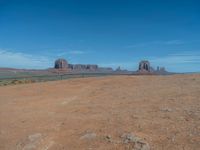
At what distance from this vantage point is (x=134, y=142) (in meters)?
8.26

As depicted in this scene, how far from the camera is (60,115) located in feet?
40.9

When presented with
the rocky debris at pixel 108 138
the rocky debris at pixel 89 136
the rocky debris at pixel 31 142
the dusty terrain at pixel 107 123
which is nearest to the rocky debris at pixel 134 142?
the dusty terrain at pixel 107 123

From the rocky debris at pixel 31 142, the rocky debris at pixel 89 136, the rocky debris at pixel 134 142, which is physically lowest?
the rocky debris at pixel 31 142

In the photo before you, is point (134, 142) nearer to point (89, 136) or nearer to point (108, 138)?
point (108, 138)

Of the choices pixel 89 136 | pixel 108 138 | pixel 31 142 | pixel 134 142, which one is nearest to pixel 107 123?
pixel 89 136

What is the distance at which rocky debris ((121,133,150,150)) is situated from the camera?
26.0 ft

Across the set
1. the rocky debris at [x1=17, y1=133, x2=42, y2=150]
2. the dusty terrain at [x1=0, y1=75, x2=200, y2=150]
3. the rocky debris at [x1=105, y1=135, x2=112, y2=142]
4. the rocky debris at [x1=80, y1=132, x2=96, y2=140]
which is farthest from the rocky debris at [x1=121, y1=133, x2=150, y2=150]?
the rocky debris at [x1=17, y1=133, x2=42, y2=150]

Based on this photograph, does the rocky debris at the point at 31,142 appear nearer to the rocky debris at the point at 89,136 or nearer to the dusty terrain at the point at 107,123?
the dusty terrain at the point at 107,123

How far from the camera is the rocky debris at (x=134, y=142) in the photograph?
7934 millimetres

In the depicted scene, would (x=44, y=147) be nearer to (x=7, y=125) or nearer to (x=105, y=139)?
(x=105, y=139)

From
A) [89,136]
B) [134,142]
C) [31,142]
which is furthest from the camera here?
[31,142]

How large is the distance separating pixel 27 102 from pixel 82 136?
824cm

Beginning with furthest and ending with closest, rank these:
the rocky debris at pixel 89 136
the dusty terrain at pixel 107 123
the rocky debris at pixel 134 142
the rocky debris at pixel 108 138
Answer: the rocky debris at pixel 89 136 < the rocky debris at pixel 108 138 < the dusty terrain at pixel 107 123 < the rocky debris at pixel 134 142

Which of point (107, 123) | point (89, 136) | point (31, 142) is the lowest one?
point (31, 142)
